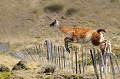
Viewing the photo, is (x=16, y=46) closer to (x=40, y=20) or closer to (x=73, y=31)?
(x=40, y=20)

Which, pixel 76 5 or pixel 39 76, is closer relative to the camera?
pixel 39 76

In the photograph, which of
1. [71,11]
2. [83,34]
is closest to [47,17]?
[71,11]

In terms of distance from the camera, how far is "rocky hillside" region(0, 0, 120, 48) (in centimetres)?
6556

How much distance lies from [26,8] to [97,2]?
13.4m

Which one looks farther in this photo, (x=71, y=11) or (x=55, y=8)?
(x=55, y=8)

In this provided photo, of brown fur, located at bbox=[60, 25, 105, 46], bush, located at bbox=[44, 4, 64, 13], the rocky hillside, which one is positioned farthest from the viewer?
bush, located at bbox=[44, 4, 64, 13]

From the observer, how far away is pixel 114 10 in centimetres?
7094

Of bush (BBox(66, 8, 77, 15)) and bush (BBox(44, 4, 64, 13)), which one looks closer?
Answer: bush (BBox(66, 8, 77, 15))

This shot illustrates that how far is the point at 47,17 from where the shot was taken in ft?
241

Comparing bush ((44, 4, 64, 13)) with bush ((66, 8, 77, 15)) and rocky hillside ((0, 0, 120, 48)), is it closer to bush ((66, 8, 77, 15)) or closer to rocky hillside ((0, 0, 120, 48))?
rocky hillside ((0, 0, 120, 48))

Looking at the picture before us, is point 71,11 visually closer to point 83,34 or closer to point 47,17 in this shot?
point 47,17

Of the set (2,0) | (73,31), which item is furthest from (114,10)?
(73,31)

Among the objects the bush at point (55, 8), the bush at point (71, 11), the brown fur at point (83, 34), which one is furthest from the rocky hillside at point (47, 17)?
the brown fur at point (83, 34)

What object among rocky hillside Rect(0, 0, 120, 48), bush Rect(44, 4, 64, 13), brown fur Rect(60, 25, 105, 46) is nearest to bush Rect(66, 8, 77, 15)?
rocky hillside Rect(0, 0, 120, 48)
